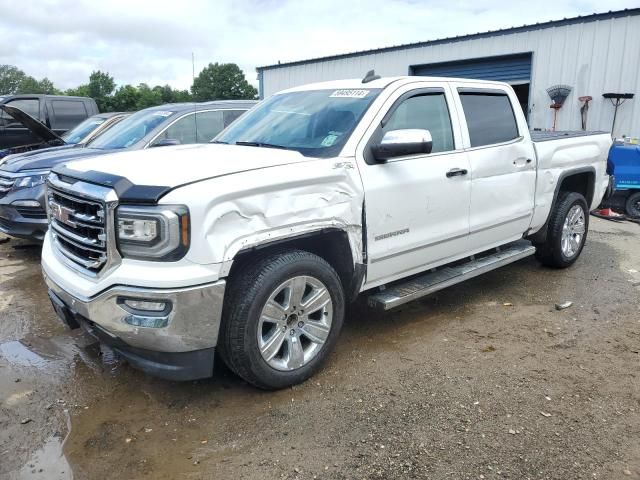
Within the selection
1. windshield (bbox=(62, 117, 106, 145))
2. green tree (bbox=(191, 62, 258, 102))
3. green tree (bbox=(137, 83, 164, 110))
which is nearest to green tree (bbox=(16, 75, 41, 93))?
green tree (bbox=(191, 62, 258, 102))

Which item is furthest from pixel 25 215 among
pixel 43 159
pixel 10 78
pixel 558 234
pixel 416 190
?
pixel 10 78

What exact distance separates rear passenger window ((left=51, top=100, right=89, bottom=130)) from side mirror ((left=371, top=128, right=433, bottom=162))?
38.7 feet

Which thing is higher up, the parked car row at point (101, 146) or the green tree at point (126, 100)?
the green tree at point (126, 100)

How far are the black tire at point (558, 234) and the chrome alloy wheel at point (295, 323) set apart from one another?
326 cm

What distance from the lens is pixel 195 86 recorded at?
80.8 m

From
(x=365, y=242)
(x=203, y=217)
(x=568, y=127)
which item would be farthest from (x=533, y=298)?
(x=568, y=127)

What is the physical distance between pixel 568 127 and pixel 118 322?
13355 millimetres

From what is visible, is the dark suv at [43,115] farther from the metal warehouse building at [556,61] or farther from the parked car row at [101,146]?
the metal warehouse building at [556,61]

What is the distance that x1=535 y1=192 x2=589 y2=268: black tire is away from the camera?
5637 millimetres

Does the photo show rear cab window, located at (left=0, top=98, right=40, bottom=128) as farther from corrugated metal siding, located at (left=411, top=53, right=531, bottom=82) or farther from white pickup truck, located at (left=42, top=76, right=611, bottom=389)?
corrugated metal siding, located at (left=411, top=53, right=531, bottom=82)

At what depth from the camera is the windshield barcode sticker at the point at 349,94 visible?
3959mm

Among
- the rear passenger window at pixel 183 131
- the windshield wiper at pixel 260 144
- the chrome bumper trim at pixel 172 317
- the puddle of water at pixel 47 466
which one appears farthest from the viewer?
the rear passenger window at pixel 183 131

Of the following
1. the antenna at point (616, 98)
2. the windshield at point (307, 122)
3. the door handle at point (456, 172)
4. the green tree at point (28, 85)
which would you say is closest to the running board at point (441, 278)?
the door handle at point (456, 172)

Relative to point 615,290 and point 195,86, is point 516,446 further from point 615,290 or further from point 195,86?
point 195,86
